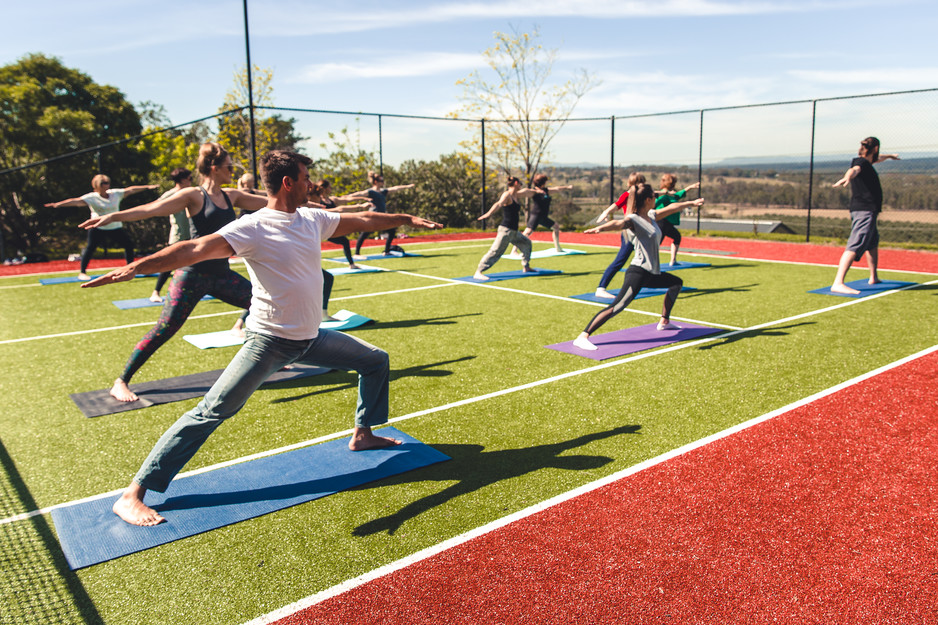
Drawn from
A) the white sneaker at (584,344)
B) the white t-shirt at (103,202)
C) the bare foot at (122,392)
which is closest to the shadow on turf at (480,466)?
the white sneaker at (584,344)

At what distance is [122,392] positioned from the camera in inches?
216

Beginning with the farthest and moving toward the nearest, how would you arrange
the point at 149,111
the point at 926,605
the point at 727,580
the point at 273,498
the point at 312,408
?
the point at 149,111 → the point at 312,408 → the point at 273,498 → the point at 727,580 → the point at 926,605

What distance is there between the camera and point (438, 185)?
26.0 meters

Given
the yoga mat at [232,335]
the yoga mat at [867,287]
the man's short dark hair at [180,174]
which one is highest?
the man's short dark hair at [180,174]

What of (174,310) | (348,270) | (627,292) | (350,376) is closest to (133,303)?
(348,270)

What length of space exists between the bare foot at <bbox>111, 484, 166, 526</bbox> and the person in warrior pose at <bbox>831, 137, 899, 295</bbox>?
9798mm

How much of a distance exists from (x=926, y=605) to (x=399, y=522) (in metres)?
2.44

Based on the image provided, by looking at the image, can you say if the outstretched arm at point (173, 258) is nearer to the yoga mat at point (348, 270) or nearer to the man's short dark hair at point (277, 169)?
the man's short dark hair at point (277, 169)

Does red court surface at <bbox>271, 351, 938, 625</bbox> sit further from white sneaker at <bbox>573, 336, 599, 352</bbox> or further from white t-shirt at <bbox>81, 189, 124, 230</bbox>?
white t-shirt at <bbox>81, 189, 124, 230</bbox>

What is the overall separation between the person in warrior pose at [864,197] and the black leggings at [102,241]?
12143 millimetres

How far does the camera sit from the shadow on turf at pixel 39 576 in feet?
8.98

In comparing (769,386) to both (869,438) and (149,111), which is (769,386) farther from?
(149,111)

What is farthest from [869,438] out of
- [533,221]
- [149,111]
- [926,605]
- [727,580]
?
[149,111]

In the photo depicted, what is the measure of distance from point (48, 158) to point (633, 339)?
681 inches
